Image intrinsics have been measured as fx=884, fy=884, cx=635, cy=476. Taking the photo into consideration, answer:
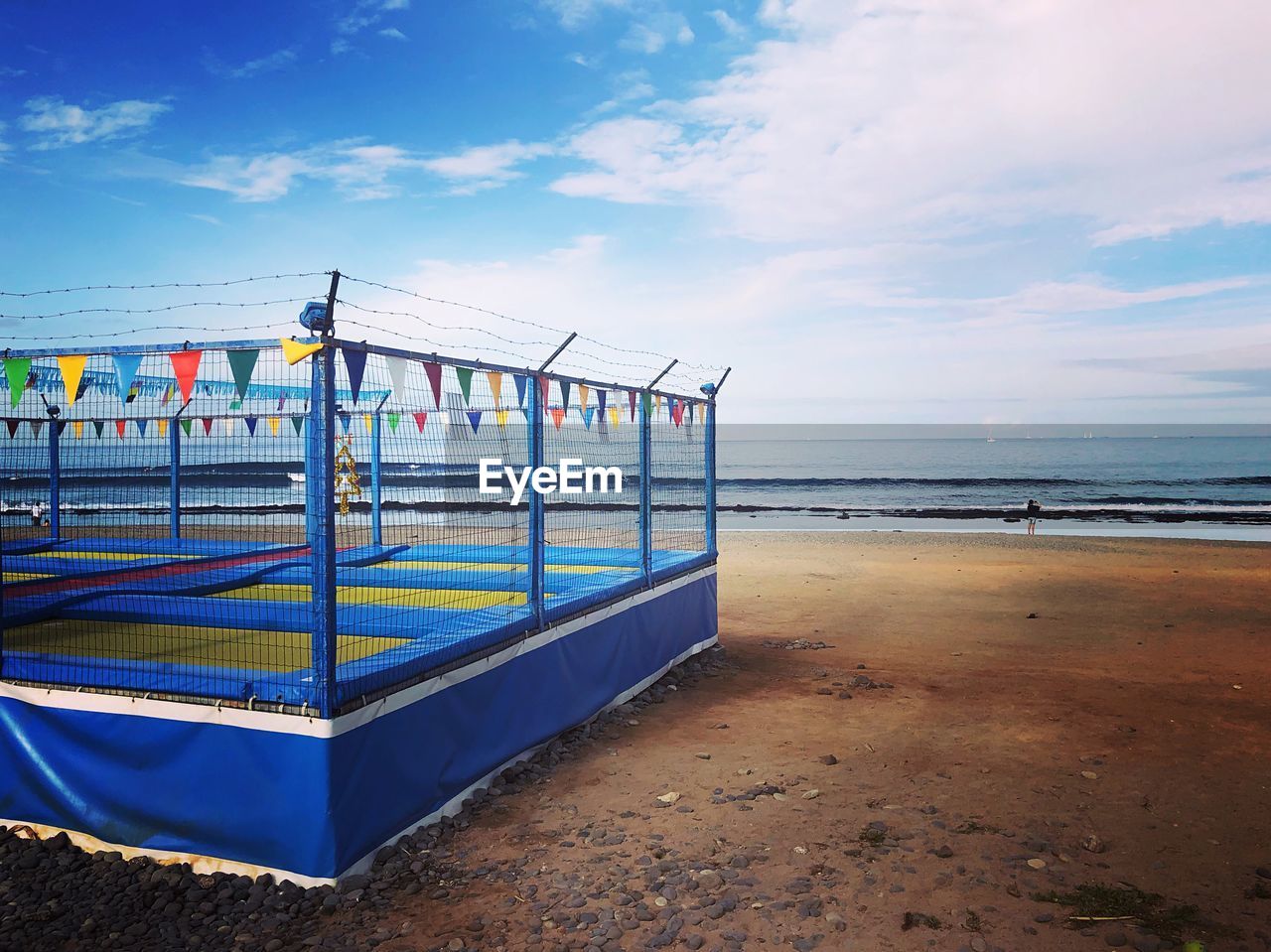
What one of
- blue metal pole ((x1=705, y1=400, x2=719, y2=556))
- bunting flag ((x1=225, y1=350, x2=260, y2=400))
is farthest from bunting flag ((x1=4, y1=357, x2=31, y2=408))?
blue metal pole ((x1=705, y1=400, x2=719, y2=556))

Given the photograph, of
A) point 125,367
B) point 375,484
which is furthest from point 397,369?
point 375,484

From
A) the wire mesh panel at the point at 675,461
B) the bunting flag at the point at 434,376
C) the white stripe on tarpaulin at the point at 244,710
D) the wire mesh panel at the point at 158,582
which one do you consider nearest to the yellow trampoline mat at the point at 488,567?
the wire mesh panel at the point at 675,461

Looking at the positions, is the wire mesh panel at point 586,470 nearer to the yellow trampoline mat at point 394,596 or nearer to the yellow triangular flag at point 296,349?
the yellow trampoline mat at point 394,596

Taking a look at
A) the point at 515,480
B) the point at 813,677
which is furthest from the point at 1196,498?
the point at 515,480

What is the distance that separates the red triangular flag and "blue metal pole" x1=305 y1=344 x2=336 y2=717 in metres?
0.59

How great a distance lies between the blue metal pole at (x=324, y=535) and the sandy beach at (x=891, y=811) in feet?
3.25

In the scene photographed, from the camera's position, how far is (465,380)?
16.6 feet

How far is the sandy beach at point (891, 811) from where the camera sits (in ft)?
11.6

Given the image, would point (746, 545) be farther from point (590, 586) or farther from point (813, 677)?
point (590, 586)

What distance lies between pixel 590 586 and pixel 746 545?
13425 mm

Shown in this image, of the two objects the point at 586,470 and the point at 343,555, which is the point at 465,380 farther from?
the point at 343,555

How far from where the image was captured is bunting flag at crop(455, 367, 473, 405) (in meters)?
4.99

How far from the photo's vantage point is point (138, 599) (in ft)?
21.7

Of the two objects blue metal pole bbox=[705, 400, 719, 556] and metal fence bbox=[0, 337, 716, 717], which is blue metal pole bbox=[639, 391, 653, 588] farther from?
blue metal pole bbox=[705, 400, 719, 556]
